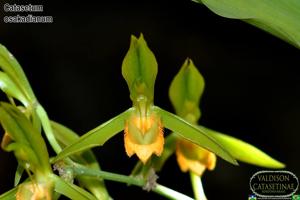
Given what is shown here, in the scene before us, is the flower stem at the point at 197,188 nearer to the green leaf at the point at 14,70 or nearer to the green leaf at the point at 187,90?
the green leaf at the point at 187,90

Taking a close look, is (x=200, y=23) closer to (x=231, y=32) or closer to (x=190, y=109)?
(x=231, y=32)

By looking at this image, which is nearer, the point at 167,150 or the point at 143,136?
the point at 143,136

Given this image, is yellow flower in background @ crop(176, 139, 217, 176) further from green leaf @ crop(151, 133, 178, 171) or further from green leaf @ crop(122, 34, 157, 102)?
green leaf @ crop(122, 34, 157, 102)

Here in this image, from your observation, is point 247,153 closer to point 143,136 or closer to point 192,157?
point 192,157

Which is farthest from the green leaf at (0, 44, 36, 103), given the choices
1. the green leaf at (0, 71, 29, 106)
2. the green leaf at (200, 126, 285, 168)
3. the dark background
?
the dark background

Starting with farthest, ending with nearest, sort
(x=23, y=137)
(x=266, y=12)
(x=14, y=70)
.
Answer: (x=14, y=70) → (x=23, y=137) → (x=266, y=12)

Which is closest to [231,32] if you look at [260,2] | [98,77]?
[98,77]

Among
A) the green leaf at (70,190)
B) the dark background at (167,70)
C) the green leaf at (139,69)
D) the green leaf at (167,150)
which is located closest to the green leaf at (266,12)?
the green leaf at (139,69)

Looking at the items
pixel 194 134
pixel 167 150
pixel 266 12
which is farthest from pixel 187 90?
pixel 266 12
